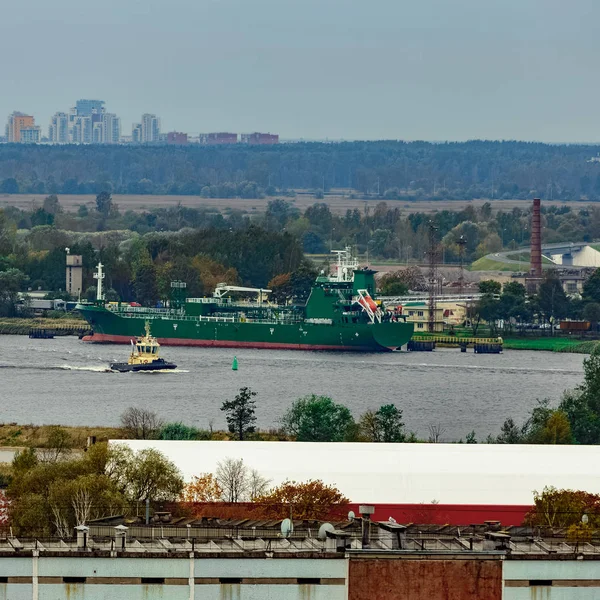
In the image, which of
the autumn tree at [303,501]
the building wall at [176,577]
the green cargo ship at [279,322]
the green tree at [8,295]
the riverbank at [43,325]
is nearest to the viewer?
the building wall at [176,577]

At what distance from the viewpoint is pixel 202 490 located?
1585 centimetres

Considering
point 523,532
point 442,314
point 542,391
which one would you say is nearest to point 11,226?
point 442,314

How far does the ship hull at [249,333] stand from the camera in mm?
47375

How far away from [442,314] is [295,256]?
31.3 ft

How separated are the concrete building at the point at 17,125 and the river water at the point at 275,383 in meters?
90.2

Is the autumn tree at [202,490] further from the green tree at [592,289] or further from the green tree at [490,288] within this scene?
the green tree at [592,289]

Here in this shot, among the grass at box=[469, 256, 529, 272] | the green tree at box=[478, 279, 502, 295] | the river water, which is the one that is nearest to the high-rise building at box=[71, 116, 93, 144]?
the grass at box=[469, 256, 529, 272]

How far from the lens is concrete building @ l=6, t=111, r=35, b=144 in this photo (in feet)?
449

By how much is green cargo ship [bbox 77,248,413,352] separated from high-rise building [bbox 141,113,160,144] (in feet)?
306

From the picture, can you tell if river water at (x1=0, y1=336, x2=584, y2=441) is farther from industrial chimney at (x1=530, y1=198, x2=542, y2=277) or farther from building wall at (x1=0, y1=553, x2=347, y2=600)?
building wall at (x1=0, y1=553, x2=347, y2=600)

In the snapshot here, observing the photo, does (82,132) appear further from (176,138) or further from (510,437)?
(510,437)

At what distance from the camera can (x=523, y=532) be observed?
489 inches

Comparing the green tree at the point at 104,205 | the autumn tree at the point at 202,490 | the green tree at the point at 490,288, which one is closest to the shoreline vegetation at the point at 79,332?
the green tree at the point at 490,288

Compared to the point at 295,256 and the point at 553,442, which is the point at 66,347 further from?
the point at 553,442
